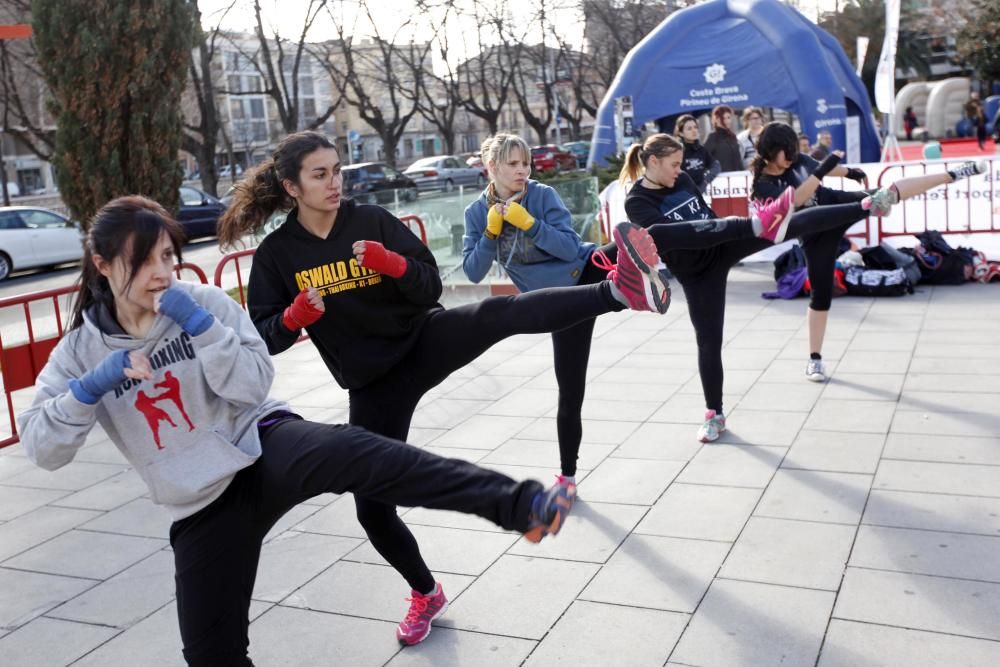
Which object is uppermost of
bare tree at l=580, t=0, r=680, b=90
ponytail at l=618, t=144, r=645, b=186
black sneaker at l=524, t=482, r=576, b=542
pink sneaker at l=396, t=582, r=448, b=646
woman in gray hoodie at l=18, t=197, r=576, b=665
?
bare tree at l=580, t=0, r=680, b=90

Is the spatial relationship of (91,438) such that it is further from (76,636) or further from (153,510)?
(76,636)

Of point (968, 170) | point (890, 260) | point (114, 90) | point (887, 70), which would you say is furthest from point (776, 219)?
point (887, 70)

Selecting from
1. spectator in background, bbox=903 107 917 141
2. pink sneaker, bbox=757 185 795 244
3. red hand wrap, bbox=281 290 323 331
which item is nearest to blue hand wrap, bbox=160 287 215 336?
red hand wrap, bbox=281 290 323 331

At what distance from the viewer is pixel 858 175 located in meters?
7.02

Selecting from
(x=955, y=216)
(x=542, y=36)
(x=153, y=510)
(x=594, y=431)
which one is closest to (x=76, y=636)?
(x=153, y=510)

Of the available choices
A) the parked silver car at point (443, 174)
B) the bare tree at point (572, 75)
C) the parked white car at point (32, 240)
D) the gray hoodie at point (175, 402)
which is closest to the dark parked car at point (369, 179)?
the parked silver car at point (443, 174)

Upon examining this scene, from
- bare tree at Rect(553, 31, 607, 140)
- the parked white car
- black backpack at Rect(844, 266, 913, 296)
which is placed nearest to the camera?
black backpack at Rect(844, 266, 913, 296)

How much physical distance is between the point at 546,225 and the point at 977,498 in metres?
2.29

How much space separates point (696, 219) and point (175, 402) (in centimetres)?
345

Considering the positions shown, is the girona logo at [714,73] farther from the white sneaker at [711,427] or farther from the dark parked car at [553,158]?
the dark parked car at [553,158]

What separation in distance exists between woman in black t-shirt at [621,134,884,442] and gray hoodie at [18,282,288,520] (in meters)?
3.14

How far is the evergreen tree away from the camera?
11000 millimetres

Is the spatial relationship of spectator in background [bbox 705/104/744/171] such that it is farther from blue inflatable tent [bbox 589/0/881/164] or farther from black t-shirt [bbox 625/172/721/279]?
black t-shirt [bbox 625/172/721/279]

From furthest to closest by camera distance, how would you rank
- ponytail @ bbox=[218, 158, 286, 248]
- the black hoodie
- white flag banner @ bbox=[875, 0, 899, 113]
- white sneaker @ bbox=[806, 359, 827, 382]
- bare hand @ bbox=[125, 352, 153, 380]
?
white flag banner @ bbox=[875, 0, 899, 113], white sneaker @ bbox=[806, 359, 827, 382], ponytail @ bbox=[218, 158, 286, 248], the black hoodie, bare hand @ bbox=[125, 352, 153, 380]
